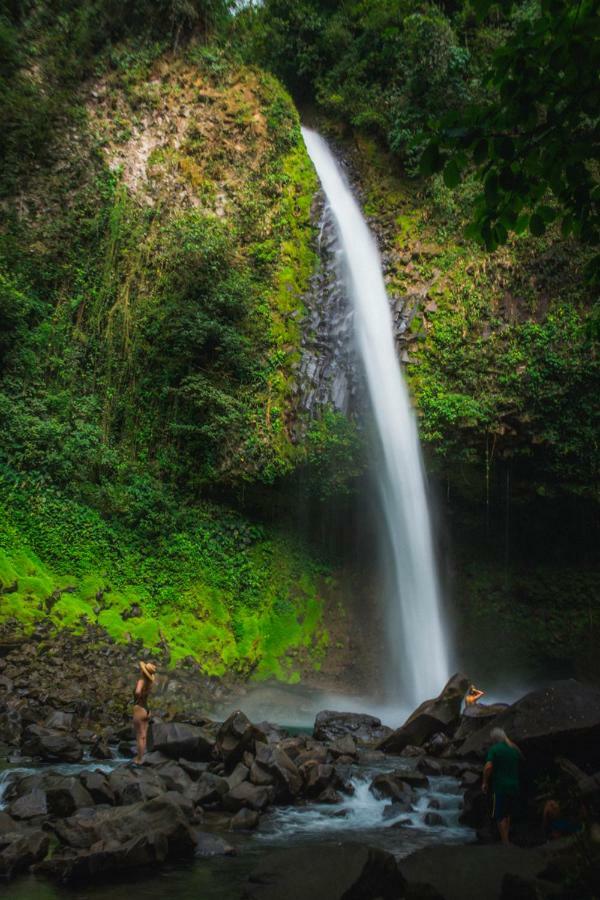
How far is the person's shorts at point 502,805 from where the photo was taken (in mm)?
5633

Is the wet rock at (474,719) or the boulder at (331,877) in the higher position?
the boulder at (331,877)

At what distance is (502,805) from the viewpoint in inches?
222

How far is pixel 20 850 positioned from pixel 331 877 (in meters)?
2.44

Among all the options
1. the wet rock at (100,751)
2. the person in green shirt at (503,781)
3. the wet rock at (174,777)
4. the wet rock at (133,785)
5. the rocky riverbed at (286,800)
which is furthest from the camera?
the wet rock at (100,751)

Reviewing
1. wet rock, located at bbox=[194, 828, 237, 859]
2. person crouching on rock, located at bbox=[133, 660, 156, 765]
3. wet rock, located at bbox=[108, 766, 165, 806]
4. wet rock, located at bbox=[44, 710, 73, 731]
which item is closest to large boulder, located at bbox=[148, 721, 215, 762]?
person crouching on rock, located at bbox=[133, 660, 156, 765]

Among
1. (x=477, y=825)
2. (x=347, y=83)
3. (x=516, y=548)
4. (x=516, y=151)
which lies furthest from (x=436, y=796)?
(x=347, y=83)

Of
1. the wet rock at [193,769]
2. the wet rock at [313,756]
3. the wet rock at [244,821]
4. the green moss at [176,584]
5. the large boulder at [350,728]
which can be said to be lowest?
the large boulder at [350,728]

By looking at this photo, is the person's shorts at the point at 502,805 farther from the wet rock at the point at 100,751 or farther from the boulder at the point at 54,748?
the boulder at the point at 54,748

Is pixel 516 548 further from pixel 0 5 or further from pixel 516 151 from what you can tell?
pixel 0 5

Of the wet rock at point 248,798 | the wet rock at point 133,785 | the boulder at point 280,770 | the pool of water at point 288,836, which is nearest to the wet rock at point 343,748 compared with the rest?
the pool of water at point 288,836

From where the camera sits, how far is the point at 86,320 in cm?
1572

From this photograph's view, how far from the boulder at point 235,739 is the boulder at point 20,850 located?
102 inches

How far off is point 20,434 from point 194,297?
5.15 meters

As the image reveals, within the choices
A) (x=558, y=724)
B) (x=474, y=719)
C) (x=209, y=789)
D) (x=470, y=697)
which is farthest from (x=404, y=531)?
(x=209, y=789)
